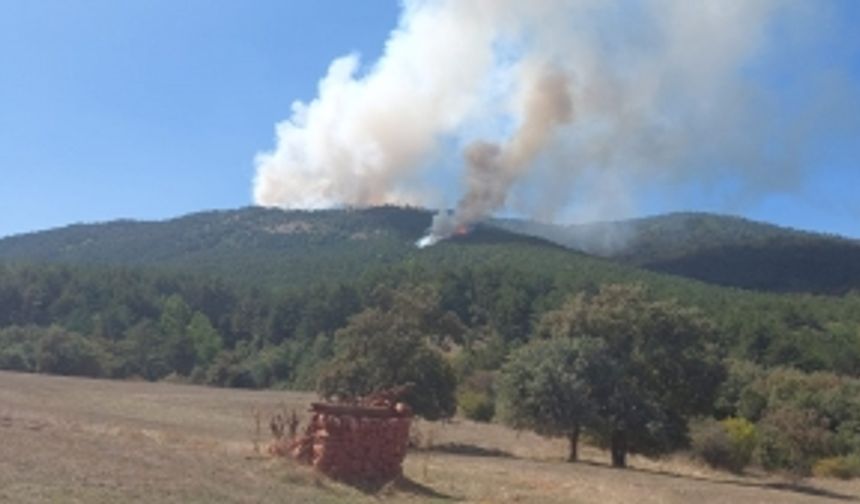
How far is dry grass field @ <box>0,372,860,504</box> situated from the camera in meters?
22.4

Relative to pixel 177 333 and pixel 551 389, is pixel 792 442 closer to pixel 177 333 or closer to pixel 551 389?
pixel 551 389

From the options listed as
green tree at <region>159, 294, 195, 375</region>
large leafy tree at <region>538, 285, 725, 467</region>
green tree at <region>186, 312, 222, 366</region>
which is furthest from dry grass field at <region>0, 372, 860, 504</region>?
green tree at <region>186, 312, 222, 366</region>

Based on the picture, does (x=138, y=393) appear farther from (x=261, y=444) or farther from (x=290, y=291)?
(x=290, y=291)

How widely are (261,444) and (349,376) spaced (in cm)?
1582

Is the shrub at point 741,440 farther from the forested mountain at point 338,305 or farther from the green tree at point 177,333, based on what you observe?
the green tree at point 177,333

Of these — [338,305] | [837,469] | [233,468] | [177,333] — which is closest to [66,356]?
[177,333]

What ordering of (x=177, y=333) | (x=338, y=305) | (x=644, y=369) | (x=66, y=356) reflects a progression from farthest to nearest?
1. (x=338, y=305)
2. (x=177, y=333)
3. (x=66, y=356)
4. (x=644, y=369)

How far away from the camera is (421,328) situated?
5503 cm

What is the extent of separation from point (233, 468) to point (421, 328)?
28091 mm

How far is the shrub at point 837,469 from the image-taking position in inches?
2218

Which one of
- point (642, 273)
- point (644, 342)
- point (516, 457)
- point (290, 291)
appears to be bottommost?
point (516, 457)

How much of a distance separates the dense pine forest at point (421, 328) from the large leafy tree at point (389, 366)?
0.08 metres

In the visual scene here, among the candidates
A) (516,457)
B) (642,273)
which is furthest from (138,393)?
(642,273)

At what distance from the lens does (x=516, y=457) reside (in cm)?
4525
